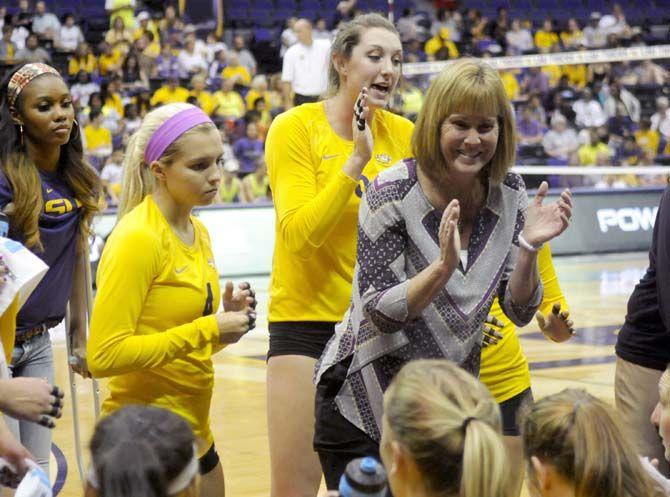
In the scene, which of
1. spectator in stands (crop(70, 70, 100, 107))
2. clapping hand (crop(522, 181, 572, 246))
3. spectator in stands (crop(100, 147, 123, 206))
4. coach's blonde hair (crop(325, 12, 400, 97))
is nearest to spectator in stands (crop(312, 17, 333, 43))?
spectator in stands (crop(70, 70, 100, 107))

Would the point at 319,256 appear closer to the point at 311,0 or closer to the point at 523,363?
the point at 523,363

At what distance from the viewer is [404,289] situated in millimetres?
3115

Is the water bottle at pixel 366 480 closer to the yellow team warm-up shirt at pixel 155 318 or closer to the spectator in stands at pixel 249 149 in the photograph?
the yellow team warm-up shirt at pixel 155 318

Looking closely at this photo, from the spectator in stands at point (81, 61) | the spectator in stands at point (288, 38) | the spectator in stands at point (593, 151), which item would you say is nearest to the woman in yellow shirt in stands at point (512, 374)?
the spectator in stands at point (593, 151)

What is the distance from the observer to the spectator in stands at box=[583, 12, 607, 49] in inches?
1023

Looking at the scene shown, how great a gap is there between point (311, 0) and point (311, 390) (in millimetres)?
22813

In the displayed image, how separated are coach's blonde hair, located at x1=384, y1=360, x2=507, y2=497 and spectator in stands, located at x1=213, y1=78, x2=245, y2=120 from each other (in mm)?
17386

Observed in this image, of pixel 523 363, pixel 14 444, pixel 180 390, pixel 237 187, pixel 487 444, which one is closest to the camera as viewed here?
pixel 487 444

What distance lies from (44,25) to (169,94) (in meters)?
3.12

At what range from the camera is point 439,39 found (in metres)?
24.7

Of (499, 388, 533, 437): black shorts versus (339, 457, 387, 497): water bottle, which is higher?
(339, 457, 387, 497): water bottle

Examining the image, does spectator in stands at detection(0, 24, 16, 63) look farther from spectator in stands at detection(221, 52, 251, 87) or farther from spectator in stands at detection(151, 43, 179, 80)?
spectator in stands at detection(221, 52, 251, 87)

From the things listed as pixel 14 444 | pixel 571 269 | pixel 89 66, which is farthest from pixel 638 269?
pixel 14 444

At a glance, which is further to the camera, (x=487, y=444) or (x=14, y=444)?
(x=14, y=444)
